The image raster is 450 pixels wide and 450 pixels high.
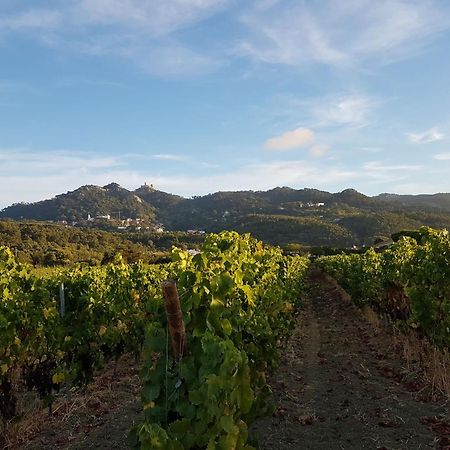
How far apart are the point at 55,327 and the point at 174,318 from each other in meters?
4.68

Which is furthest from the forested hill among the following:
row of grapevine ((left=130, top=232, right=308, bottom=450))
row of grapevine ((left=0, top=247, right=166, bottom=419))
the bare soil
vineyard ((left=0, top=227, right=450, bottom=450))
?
row of grapevine ((left=130, top=232, right=308, bottom=450))

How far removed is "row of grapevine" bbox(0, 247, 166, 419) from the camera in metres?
6.30

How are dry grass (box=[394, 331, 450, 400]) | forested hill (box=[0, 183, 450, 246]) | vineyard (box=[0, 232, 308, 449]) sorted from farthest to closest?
1. forested hill (box=[0, 183, 450, 246])
2. dry grass (box=[394, 331, 450, 400])
3. vineyard (box=[0, 232, 308, 449])

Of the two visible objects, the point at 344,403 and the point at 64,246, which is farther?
the point at 64,246

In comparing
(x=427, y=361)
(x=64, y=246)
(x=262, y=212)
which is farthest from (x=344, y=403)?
(x=262, y=212)

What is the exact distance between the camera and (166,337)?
359cm

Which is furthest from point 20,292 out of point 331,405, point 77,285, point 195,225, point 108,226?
point 195,225

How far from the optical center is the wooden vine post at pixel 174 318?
3.07 metres

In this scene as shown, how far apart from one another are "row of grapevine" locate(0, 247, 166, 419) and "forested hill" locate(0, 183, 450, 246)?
8326 cm

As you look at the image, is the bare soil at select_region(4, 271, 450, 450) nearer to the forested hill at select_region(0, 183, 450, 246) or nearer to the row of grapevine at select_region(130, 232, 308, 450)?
the row of grapevine at select_region(130, 232, 308, 450)

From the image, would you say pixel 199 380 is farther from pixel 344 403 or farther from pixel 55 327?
pixel 55 327

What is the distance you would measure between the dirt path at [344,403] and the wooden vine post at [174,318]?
274 centimetres

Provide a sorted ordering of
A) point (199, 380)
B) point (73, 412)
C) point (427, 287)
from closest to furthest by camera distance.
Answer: point (199, 380)
point (73, 412)
point (427, 287)

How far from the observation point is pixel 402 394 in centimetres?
747
